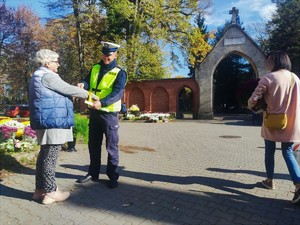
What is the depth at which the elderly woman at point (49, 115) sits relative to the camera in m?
3.91

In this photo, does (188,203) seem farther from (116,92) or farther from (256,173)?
(256,173)

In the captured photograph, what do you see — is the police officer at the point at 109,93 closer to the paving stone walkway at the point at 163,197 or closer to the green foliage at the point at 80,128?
the paving stone walkway at the point at 163,197

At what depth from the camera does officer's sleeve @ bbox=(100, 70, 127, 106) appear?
4.50 m

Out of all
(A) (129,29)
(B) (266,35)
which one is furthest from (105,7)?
(B) (266,35)

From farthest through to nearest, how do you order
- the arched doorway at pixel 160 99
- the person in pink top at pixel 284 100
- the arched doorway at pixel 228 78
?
the arched doorway at pixel 228 78 → the arched doorway at pixel 160 99 → the person in pink top at pixel 284 100

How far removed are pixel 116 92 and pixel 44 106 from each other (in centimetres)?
114

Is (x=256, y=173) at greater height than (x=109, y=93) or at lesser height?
lesser

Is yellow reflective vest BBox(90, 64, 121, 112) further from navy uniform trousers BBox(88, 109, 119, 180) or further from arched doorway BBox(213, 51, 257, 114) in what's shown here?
arched doorway BBox(213, 51, 257, 114)

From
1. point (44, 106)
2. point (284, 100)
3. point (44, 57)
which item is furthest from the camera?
point (284, 100)

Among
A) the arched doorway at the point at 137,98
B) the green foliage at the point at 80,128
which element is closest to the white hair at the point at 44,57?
the green foliage at the point at 80,128

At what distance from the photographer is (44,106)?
12.8 feet

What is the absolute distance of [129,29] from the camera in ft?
93.6

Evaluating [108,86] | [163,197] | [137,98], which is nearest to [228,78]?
[137,98]

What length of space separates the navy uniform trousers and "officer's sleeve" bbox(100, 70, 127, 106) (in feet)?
0.87
